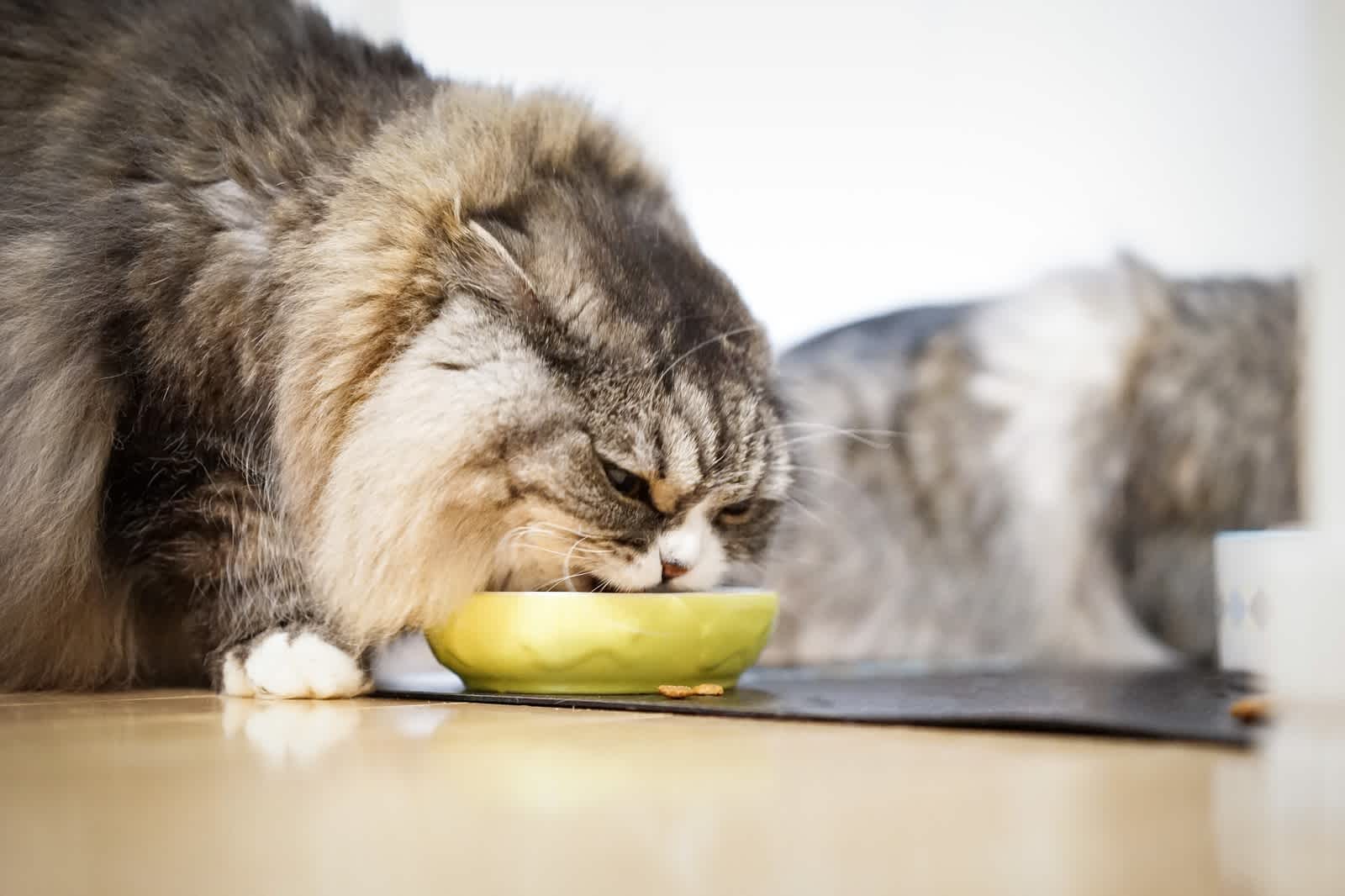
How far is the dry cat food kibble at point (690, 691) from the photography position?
1418 millimetres

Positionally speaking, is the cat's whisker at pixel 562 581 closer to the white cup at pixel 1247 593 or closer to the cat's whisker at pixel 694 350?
the cat's whisker at pixel 694 350

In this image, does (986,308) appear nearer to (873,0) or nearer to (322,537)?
(873,0)

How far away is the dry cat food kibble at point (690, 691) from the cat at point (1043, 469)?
49 centimetres

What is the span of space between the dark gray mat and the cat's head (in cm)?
18

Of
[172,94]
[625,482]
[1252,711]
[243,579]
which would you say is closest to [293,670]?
[243,579]

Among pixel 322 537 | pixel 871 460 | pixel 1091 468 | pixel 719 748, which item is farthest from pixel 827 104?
pixel 719 748

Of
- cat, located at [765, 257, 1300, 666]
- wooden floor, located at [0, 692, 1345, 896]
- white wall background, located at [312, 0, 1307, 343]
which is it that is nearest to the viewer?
wooden floor, located at [0, 692, 1345, 896]

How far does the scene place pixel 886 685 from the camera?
5.02 feet

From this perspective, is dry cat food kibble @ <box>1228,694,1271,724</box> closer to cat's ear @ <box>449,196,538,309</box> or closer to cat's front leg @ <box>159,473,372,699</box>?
cat's ear @ <box>449,196,538,309</box>

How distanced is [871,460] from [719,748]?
4.25 feet

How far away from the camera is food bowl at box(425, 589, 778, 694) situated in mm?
1414

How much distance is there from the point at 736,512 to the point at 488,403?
38cm

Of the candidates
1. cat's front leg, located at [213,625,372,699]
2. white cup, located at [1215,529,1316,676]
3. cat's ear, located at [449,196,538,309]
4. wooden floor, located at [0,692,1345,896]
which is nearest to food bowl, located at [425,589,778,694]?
cat's front leg, located at [213,625,372,699]

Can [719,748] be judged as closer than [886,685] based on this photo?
Yes
